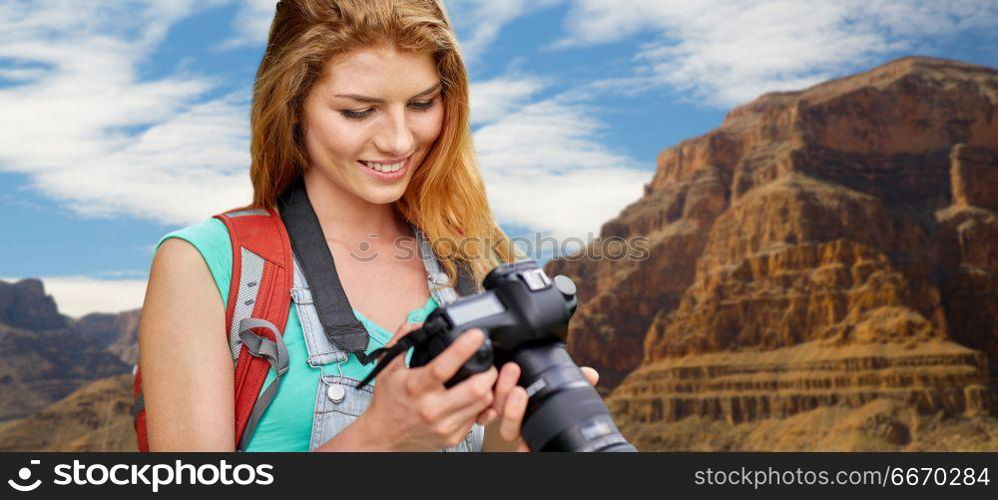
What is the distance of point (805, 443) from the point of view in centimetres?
6203

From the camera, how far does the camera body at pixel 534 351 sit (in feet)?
5.67

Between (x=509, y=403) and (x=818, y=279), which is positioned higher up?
(x=818, y=279)

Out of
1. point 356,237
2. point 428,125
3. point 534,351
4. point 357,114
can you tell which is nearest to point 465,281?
point 356,237

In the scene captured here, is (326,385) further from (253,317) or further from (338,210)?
(338,210)

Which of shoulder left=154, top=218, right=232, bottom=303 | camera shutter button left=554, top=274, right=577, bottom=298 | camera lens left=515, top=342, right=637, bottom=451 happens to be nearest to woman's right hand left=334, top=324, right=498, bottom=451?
camera lens left=515, top=342, right=637, bottom=451

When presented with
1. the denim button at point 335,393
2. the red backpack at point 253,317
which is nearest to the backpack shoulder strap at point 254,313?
the red backpack at point 253,317

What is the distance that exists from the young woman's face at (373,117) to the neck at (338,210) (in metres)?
0.11

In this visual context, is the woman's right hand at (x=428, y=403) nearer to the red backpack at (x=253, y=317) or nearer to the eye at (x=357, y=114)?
the red backpack at (x=253, y=317)

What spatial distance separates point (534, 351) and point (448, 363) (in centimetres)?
27

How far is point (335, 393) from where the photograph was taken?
201cm

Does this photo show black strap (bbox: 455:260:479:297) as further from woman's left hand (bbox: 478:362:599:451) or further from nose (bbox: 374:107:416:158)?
woman's left hand (bbox: 478:362:599:451)

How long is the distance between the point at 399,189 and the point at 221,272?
0.50 meters

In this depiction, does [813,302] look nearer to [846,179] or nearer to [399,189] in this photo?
[846,179]

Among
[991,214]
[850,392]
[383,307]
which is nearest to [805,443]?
[850,392]
